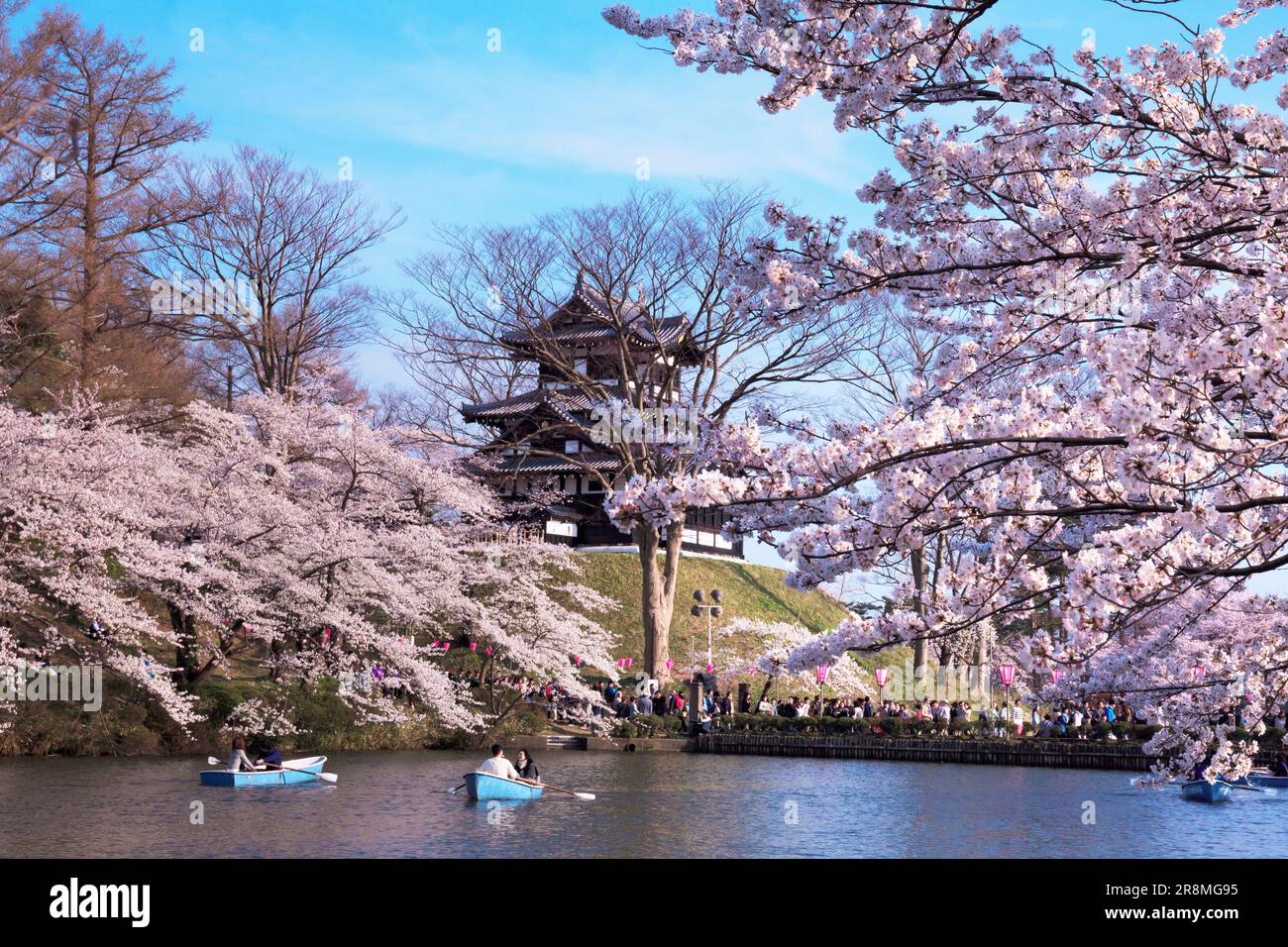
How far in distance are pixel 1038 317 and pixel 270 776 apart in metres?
17.3

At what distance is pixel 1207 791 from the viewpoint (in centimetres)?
2245

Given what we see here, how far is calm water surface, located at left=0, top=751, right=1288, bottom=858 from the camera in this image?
1570 centimetres

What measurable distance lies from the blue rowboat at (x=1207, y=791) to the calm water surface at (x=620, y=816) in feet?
1.34

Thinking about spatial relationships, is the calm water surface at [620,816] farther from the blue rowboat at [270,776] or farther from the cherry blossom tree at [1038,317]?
the cherry blossom tree at [1038,317]

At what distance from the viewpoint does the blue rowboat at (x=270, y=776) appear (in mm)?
20922

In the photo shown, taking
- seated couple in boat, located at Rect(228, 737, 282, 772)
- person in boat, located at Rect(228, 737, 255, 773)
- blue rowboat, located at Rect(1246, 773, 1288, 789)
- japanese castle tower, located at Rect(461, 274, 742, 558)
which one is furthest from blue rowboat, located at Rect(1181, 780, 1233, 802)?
japanese castle tower, located at Rect(461, 274, 742, 558)

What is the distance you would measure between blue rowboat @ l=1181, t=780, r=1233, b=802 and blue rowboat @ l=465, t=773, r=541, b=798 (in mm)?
12407

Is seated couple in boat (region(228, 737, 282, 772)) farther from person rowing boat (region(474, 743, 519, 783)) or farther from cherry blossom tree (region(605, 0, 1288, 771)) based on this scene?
cherry blossom tree (region(605, 0, 1288, 771))

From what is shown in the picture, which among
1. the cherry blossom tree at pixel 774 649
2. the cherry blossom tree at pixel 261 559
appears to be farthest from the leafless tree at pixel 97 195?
the cherry blossom tree at pixel 774 649

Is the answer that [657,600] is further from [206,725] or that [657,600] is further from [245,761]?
[245,761]

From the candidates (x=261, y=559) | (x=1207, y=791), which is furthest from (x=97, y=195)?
(x=1207, y=791)
